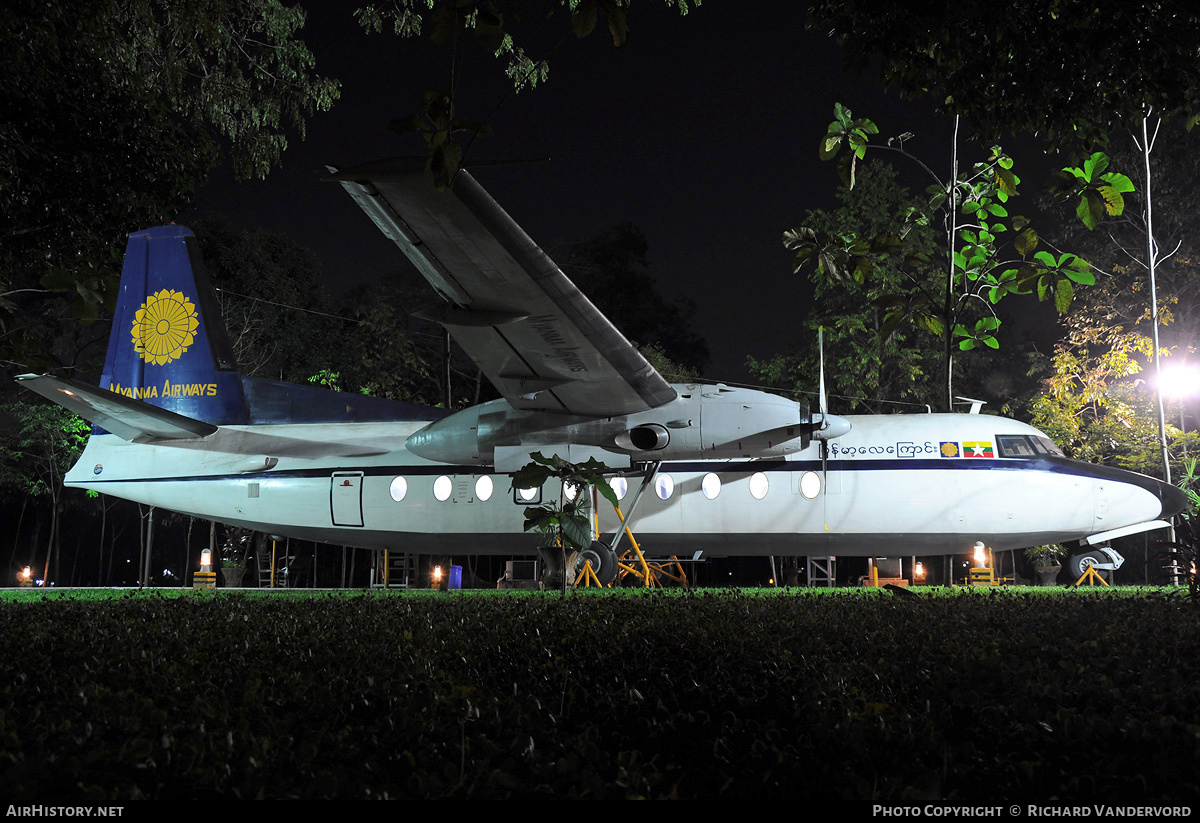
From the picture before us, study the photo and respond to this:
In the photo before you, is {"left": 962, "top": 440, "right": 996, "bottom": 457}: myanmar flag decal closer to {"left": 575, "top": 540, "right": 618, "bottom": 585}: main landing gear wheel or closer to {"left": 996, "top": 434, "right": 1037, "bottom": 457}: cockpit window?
{"left": 996, "top": 434, "right": 1037, "bottom": 457}: cockpit window

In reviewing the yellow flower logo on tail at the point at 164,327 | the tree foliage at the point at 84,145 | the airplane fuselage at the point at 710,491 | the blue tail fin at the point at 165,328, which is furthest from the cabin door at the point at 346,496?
the tree foliage at the point at 84,145

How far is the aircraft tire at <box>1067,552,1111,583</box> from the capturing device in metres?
13.7

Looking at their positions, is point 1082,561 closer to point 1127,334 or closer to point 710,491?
point 710,491

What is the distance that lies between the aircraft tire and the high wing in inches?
320

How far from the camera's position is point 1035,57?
477 centimetres

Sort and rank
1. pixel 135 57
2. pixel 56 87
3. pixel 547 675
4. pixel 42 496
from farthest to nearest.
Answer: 1. pixel 42 496
2. pixel 135 57
3. pixel 56 87
4. pixel 547 675

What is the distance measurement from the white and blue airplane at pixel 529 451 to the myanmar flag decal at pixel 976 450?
2cm

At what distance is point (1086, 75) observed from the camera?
4.86 meters

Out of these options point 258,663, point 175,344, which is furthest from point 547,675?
point 175,344

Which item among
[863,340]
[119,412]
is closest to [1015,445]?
[119,412]

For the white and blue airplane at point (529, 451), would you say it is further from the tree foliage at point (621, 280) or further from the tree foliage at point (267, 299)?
the tree foliage at point (621, 280)

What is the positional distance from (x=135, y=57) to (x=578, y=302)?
6651 millimetres

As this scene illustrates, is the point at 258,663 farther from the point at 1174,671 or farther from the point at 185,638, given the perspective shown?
the point at 1174,671

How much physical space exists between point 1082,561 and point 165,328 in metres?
17.6
